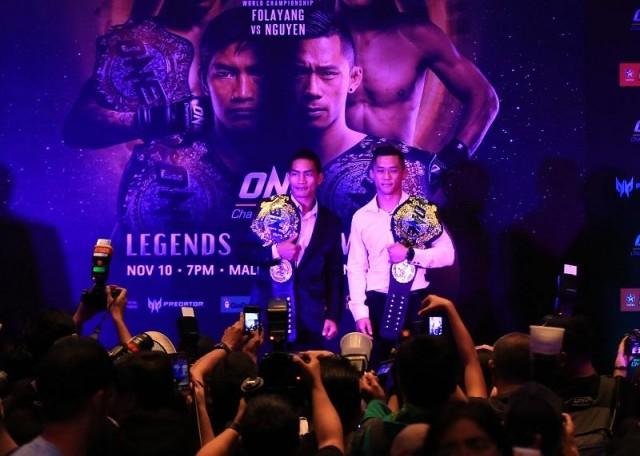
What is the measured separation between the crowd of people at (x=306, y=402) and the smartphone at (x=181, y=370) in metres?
0.01

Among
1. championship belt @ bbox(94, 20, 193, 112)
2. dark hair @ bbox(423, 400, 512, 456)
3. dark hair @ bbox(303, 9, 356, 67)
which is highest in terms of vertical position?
dark hair @ bbox(303, 9, 356, 67)

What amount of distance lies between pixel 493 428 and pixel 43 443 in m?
1.09

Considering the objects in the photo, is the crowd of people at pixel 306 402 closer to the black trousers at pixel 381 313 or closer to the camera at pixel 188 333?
the camera at pixel 188 333

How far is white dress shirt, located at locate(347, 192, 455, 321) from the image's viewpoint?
25.4 feet

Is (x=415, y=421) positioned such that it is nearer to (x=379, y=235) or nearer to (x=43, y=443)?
(x=43, y=443)

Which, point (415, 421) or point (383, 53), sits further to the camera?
point (383, 53)

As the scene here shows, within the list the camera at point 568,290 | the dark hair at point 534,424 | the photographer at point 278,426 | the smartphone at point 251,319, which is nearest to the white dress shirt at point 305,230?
the camera at point 568,290

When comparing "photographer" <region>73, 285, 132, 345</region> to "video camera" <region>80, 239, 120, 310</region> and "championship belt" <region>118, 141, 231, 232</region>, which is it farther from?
"championship belt" <region>118, 141, 231, 232</region>

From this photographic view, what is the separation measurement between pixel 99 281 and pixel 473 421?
2.76 metres

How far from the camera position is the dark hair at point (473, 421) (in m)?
2.20

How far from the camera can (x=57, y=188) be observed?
7848 mm

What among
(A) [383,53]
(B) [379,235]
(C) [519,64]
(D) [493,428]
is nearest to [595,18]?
(C) [519,64]

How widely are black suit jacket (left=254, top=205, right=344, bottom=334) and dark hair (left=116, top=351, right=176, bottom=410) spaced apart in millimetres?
4627

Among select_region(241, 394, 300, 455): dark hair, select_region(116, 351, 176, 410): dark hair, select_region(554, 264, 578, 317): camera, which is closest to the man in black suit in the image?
select_region(554, 264, 578, 317): camera
